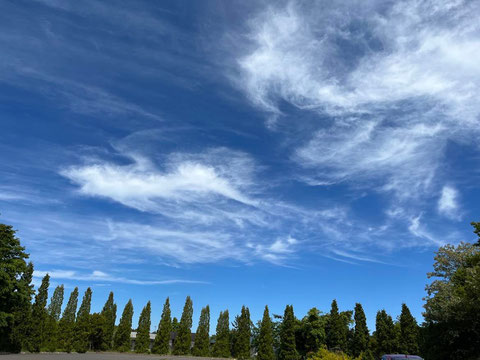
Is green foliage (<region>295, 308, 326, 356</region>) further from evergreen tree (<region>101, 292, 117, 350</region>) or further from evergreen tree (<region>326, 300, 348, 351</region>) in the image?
evergreen tree (<region>101, 292, 117, 350</region>)

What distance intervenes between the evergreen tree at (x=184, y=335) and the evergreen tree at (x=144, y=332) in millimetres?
5960

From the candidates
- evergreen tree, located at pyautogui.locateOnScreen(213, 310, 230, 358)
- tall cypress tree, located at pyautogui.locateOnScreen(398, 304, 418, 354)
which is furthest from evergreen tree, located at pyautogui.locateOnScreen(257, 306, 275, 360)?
tall cypress tree, located at pyautogui.locateOnScreen(398, 304, 418, 354)

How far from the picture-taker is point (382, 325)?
53406 mm

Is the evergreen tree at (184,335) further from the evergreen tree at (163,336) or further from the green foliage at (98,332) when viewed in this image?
the green foliage at (98,332)

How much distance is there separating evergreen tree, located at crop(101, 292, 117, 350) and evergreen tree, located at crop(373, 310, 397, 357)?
47812 millimetres

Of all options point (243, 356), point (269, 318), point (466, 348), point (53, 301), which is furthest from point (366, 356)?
point (53, 301)

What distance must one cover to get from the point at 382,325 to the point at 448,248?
29054 millimetres

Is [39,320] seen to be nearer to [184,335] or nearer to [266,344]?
[184,335]

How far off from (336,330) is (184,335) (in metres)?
30.9

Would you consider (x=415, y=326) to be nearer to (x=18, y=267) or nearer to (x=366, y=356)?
(x=366, y=356)

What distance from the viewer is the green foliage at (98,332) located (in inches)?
2525

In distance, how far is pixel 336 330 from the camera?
54312 mm

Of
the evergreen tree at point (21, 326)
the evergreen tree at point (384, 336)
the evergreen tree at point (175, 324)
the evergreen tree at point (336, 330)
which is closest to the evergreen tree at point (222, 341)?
the evergreen tree at point (175, 324)

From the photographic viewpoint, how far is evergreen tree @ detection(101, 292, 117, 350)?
66.4 metres
